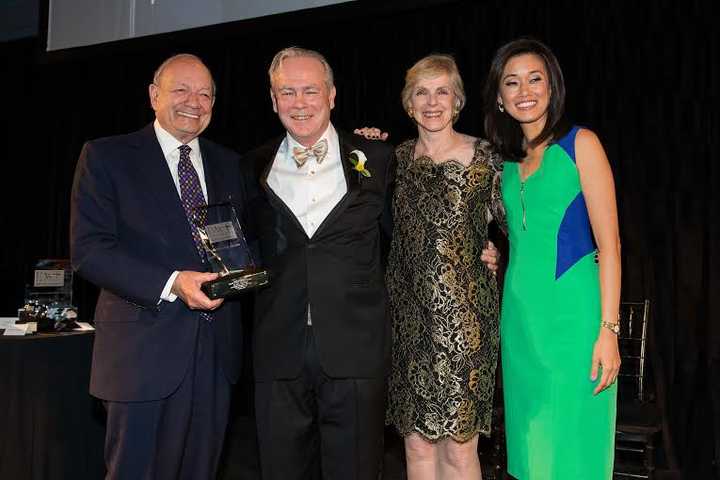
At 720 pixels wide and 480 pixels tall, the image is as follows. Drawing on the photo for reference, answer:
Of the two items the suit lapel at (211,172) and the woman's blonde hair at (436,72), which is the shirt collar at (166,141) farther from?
the woman's blonde hair at (436,72)

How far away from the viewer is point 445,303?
7.45 feet

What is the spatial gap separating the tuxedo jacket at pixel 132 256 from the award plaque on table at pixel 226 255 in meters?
0.09

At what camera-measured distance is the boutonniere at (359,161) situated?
7.06 feet

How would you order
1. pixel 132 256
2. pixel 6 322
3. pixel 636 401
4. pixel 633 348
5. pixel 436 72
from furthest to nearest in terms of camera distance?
pixel 633 348, pixel 636 401, pixel 6 322, pixel 436 72, pixel 132 256

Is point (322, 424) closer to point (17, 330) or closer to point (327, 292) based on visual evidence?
point (327, 292)

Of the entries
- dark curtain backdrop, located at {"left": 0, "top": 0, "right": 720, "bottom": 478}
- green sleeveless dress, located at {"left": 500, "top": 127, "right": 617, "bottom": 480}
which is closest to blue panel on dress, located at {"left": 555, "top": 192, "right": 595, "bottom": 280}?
green sleeveless dress, located at {"left": 500, "top": 127, "right": 617, "bottom": 480}

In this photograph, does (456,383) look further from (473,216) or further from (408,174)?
(408,174)

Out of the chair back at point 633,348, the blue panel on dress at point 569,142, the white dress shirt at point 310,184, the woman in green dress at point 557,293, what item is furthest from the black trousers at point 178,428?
the chair back at point 633,348

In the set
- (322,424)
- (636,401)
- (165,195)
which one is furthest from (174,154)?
(636,401)

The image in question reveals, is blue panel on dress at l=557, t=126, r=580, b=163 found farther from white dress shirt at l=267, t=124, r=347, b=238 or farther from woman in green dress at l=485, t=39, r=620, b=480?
white dress shirt at l=267, t=124, r=347, b=238

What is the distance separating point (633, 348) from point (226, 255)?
2.98 metres


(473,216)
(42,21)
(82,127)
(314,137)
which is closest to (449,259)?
(473,216)

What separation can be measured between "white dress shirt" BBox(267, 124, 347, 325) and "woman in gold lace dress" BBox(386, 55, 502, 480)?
0.35 meters

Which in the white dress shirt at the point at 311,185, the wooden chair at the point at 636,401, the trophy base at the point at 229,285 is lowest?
the wooden chair at the point at 636,401
